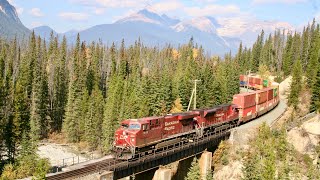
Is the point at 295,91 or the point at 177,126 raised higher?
the point at 295,91

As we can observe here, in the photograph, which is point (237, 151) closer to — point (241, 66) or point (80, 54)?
point (80, 54)

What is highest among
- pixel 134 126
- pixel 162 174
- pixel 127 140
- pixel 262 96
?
pixel 262 96

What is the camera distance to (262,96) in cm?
8081

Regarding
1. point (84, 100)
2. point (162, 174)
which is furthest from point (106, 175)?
point (84, 100)

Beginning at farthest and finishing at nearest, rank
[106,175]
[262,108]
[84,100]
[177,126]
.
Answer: [84,100]
[262,108]
[177,126]
[106,175]

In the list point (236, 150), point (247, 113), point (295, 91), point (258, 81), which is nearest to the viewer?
point (236, 150)

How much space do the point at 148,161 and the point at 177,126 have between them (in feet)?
30.6

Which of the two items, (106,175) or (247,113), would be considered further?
(247,113)

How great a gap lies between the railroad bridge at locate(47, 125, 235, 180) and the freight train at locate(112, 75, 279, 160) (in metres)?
0.85

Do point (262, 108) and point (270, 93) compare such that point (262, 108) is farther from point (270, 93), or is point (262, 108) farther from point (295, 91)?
point (295, 91)

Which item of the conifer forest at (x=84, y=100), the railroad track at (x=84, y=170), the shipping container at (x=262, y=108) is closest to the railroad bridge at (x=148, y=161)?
the railroad track at (x=84, y=170)

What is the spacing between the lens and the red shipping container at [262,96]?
77.8 m

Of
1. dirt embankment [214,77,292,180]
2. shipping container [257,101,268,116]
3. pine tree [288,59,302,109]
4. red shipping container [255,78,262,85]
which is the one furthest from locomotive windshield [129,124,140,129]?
red shipping container [255,78,262,85]

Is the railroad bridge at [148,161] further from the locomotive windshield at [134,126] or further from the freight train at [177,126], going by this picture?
the locomotive windshield at [134,126]
